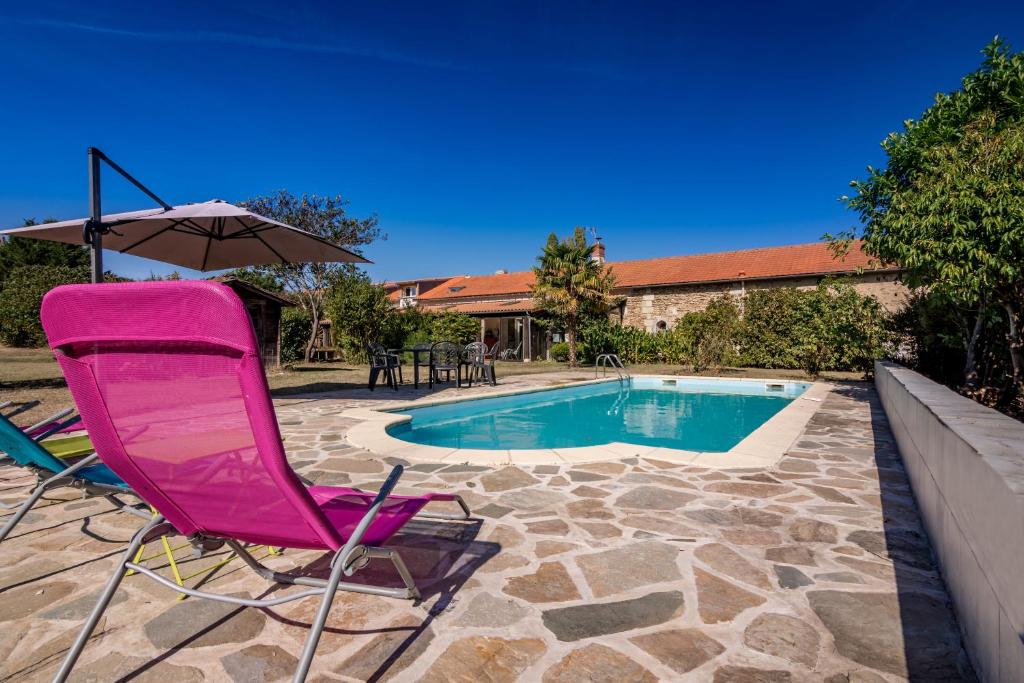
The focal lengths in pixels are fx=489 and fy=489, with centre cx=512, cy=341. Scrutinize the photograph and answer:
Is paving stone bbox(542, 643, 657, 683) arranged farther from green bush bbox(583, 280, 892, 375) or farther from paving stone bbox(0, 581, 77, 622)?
green bush bbox(583, 280, 892, 375)

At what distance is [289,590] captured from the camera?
2293mm

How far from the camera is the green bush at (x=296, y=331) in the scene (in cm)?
2078

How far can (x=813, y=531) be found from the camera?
302 centimetres

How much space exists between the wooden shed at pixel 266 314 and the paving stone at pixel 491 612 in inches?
575

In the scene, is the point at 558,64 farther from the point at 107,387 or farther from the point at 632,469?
the point at 107,387

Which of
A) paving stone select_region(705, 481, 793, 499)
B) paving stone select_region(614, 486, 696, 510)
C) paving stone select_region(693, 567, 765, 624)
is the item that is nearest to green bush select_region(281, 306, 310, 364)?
paving stone select_region(614, 486, 696, 510)

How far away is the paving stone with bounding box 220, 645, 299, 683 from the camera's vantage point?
171cm

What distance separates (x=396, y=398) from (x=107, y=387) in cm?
815

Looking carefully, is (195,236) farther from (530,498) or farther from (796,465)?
(796,465)

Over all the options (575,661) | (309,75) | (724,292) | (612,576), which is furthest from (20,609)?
(724,292)

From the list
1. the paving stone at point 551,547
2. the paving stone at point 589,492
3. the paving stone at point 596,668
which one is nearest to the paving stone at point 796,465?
the paving stone at point 589,492

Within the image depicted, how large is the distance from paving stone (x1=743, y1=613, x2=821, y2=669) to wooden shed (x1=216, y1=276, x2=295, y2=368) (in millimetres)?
15385

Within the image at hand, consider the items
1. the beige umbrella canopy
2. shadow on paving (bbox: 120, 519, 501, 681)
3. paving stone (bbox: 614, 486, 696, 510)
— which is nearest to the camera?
shadow on paving (bbox: 120, 519, 501, 681)

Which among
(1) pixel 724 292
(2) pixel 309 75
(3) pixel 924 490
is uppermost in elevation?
(2) pixel 309 75
